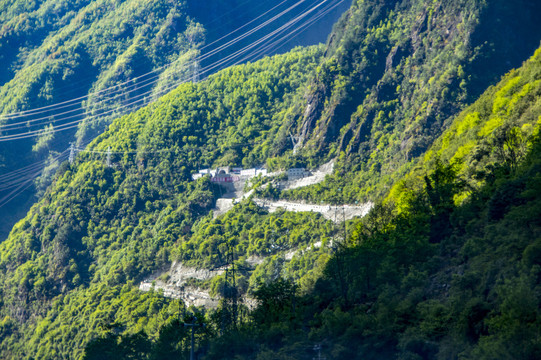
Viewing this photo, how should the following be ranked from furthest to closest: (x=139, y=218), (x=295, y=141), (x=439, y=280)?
(x=139, y=218)
(x=295, y=141)
(x=439, y=280)

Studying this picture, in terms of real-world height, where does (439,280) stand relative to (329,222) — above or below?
below

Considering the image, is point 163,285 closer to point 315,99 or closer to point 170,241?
point 170,241

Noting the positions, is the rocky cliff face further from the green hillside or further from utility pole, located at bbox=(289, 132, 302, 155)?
utility pole, located at bbox=(289, 132, 302, 155)

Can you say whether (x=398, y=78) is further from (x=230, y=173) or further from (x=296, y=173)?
(x=230, y=173)

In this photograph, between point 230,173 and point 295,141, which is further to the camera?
point 230,173

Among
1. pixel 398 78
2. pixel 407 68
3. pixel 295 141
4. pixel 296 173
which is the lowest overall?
pixel 296 173

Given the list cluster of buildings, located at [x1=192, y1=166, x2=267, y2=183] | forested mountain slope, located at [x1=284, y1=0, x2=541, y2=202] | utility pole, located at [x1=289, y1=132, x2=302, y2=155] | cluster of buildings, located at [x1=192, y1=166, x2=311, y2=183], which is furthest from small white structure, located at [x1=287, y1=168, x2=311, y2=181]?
utility pole, located at [x1=289, y1=132, x2=302, y2=155]

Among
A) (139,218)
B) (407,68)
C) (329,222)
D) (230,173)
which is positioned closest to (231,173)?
(230,173)

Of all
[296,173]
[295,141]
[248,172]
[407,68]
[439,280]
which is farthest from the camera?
[295,141]
